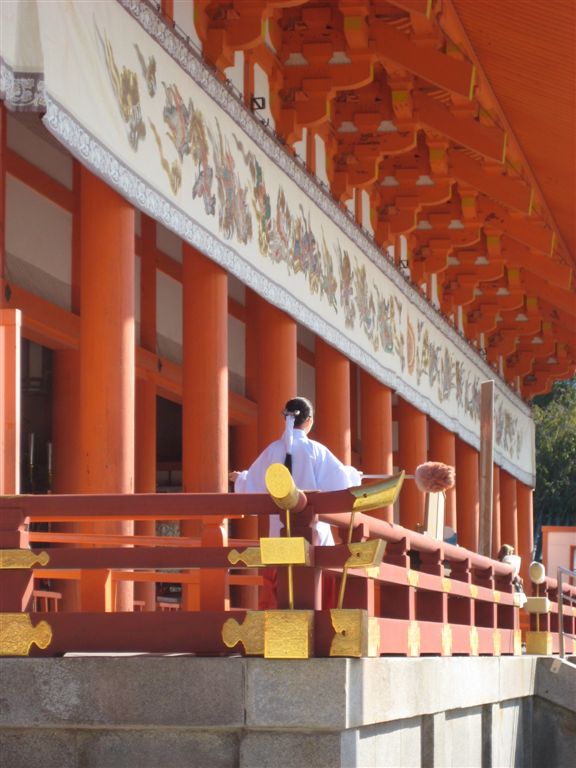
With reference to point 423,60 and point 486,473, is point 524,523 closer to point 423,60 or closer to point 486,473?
point 486,473

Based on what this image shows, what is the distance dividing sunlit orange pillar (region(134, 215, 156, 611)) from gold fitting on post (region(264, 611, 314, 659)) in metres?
9.34

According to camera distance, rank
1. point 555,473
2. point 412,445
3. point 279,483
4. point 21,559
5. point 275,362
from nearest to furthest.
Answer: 1. point 279,483
2. point 21,559
3. point 275,362
4. point 412,445
5. point 555,473

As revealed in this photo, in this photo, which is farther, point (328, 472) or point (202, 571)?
point (328, 472)

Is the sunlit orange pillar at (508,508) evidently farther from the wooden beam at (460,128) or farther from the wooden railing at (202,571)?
the wooden railing at (202,571)

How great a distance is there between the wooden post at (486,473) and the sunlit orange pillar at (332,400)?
230 cm

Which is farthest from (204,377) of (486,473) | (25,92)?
(25,92)

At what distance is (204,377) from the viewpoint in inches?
529

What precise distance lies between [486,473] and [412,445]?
735 centimetres

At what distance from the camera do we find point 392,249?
22.1m

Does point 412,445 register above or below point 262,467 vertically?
above

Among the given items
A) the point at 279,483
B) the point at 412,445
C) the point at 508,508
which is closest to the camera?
the point at 279,483

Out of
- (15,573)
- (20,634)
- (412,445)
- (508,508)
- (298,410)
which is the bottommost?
(20,634)

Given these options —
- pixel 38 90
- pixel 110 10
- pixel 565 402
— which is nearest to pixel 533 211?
pixel 110 10

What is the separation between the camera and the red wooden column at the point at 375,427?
2120 centimetres
